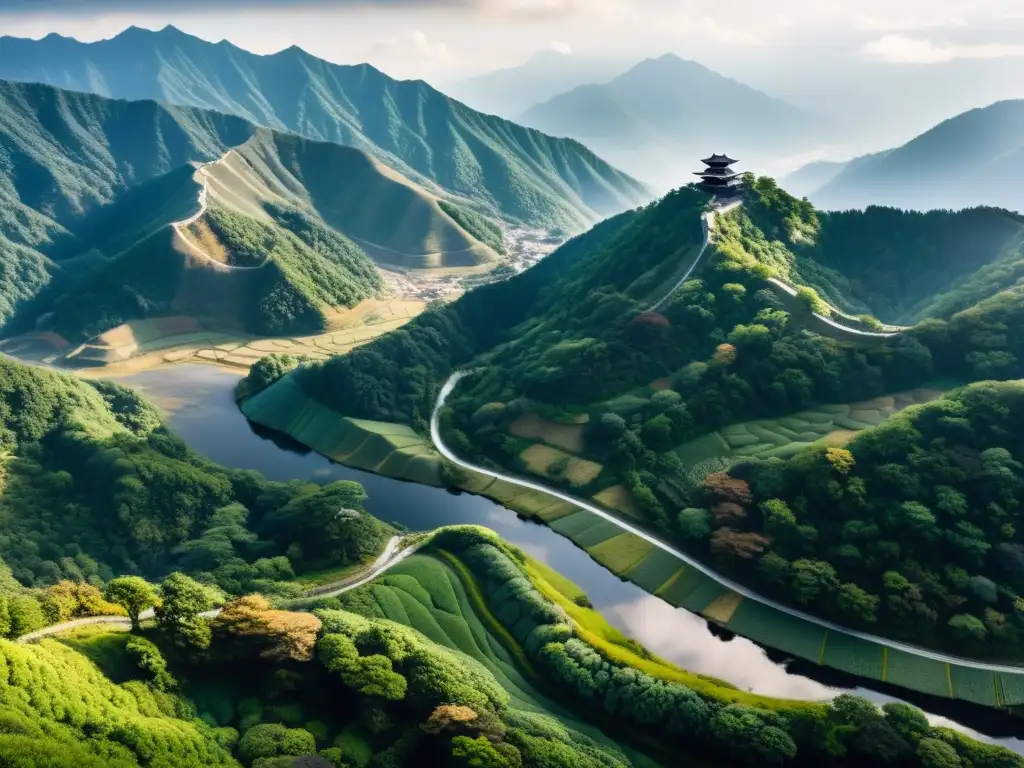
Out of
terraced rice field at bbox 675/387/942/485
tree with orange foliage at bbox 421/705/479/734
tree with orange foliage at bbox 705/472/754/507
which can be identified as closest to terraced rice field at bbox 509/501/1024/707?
tree with orange foliage at bbox 705/472/754/507

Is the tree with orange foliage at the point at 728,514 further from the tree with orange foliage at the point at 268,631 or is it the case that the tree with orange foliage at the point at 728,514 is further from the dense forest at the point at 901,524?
the tree with orange foliage at the point at 268,631

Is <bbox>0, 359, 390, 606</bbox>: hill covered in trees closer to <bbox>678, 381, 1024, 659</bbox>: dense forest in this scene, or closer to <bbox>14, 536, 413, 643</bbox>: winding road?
<bbox>14, 536, 413, 643</bbox>: winding road

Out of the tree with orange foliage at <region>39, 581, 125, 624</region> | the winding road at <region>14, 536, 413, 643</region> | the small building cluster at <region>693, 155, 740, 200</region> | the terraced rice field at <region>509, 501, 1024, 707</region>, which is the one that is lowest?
the terraced rice field at <region>509, 501, 1024, 707</region>

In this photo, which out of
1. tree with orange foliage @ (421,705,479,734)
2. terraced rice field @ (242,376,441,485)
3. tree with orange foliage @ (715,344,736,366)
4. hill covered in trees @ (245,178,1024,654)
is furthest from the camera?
terraced rice field @ (242,376,441,485)

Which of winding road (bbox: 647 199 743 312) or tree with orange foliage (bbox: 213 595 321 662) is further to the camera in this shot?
winding road (bbox: 647 199 743 312)

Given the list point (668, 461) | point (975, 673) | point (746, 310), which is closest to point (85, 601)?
point (668, 461)

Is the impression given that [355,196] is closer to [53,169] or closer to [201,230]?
[201,230]

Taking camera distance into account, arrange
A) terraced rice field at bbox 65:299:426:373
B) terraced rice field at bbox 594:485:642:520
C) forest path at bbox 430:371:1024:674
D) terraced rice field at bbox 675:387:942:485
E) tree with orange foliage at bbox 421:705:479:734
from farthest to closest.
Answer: terraced rice field at bbox 65:299:426:373 < terraced rice field at bbox 675:387:942:485 < terraced rice field at bbox 594:485:642:520 < forest path at bbox 430:371:1024:674 < tree with orange foliage at bbox 421:705:479:734

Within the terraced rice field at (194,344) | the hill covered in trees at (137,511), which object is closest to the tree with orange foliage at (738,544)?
the hill covered in trees at (137,511)
